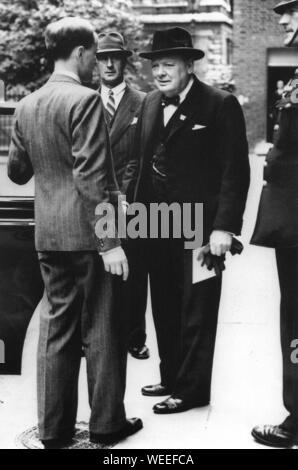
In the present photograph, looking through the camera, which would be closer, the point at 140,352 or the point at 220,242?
the point at 220,242

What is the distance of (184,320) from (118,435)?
0.76 m

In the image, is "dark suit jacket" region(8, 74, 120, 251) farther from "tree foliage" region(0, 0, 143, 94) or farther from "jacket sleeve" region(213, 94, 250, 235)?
"tree foliage" region(0, 0, 143, 94)

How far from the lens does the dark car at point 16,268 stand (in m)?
4.60

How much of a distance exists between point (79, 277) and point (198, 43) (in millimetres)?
18597

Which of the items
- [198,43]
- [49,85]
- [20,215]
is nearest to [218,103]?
[49,85]

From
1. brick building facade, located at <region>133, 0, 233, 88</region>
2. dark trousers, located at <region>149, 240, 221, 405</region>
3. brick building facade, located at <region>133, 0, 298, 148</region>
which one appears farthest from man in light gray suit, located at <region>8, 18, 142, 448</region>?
brick building facade, located at <region>133, 0, 233, 88</region>

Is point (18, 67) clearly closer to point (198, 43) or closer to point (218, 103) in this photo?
point (198, 43)

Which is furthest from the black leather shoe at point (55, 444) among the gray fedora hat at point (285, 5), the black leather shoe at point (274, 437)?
the gray fedora hat at point (285, 5)

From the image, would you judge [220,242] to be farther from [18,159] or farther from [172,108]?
[18,159]

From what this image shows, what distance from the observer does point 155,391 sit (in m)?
4.73

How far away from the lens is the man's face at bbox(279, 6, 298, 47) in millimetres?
3883

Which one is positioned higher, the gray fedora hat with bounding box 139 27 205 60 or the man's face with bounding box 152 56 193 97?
the gray fedora hat with bounding box 139 27 205 60

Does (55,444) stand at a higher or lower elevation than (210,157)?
lower

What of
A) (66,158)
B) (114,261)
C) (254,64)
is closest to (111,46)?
(66,158)
